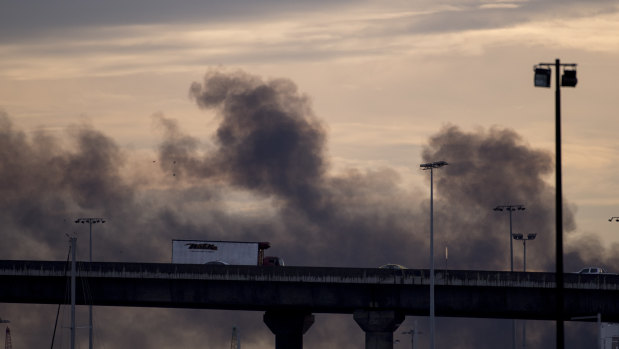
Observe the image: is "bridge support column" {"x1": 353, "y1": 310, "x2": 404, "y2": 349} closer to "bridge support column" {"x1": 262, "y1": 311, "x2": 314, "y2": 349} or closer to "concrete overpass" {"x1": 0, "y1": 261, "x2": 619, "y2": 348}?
"concrete overpass" {"x1": 0, "y1": 261, "x2": 619, "y2": 348}

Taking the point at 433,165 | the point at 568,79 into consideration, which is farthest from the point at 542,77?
the point at 433,165

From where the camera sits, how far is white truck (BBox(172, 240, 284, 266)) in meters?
139

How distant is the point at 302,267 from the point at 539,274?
2404cm

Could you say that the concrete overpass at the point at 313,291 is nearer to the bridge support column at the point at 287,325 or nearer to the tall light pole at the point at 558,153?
the bridge support column at the point at 287,325

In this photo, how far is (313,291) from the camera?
125062mm

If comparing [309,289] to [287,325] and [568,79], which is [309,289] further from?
[568,79]

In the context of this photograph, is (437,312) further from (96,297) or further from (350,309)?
(96,297)

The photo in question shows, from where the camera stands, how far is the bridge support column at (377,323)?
123812 millimetres

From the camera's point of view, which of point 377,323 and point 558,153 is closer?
point 558,153

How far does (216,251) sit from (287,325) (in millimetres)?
13941

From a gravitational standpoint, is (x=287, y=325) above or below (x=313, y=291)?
below

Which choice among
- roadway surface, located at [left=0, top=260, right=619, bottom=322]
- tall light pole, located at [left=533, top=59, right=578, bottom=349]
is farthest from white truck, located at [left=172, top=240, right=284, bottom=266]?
tall light pole, located at [left=533, top=59, right=578, bottom=349]

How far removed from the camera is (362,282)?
407 feet

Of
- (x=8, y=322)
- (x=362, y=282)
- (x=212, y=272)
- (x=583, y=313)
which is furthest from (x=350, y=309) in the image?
(x=8, y=322)
